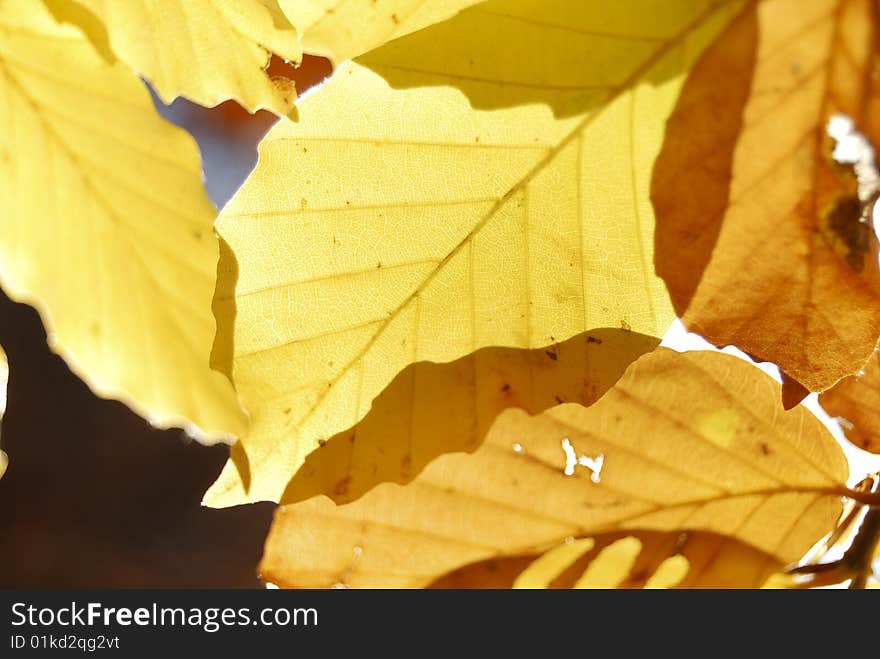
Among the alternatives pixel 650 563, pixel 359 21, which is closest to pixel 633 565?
pixel 650 563

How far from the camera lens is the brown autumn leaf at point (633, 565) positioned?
33 centimetres

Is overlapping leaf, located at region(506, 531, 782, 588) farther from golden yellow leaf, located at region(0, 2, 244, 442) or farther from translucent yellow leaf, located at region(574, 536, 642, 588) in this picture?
golden yellow leaf, located at region(0, 2, 244, 442)

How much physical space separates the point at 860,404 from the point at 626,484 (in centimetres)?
10

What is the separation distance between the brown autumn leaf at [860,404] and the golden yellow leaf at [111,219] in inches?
9.4

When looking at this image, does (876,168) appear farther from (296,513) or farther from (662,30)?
(296,513)

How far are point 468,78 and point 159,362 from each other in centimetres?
13

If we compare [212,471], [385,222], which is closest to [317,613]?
[385,222]

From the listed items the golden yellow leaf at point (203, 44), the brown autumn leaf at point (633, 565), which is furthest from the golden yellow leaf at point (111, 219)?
the brown autumn leaf at point (633, 565)

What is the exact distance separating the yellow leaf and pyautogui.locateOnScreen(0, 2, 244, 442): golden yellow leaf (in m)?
0.05

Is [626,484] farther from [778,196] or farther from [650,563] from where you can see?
[778,196]

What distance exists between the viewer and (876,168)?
212mm

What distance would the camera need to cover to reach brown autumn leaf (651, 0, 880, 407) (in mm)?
193

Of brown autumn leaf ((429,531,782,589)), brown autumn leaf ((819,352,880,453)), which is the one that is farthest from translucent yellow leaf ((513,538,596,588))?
brown autumn leaf ((819,352,880,453))

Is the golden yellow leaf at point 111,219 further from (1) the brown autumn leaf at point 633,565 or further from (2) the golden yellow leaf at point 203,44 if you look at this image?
(1) the brown autumn leaf at point 633,565
